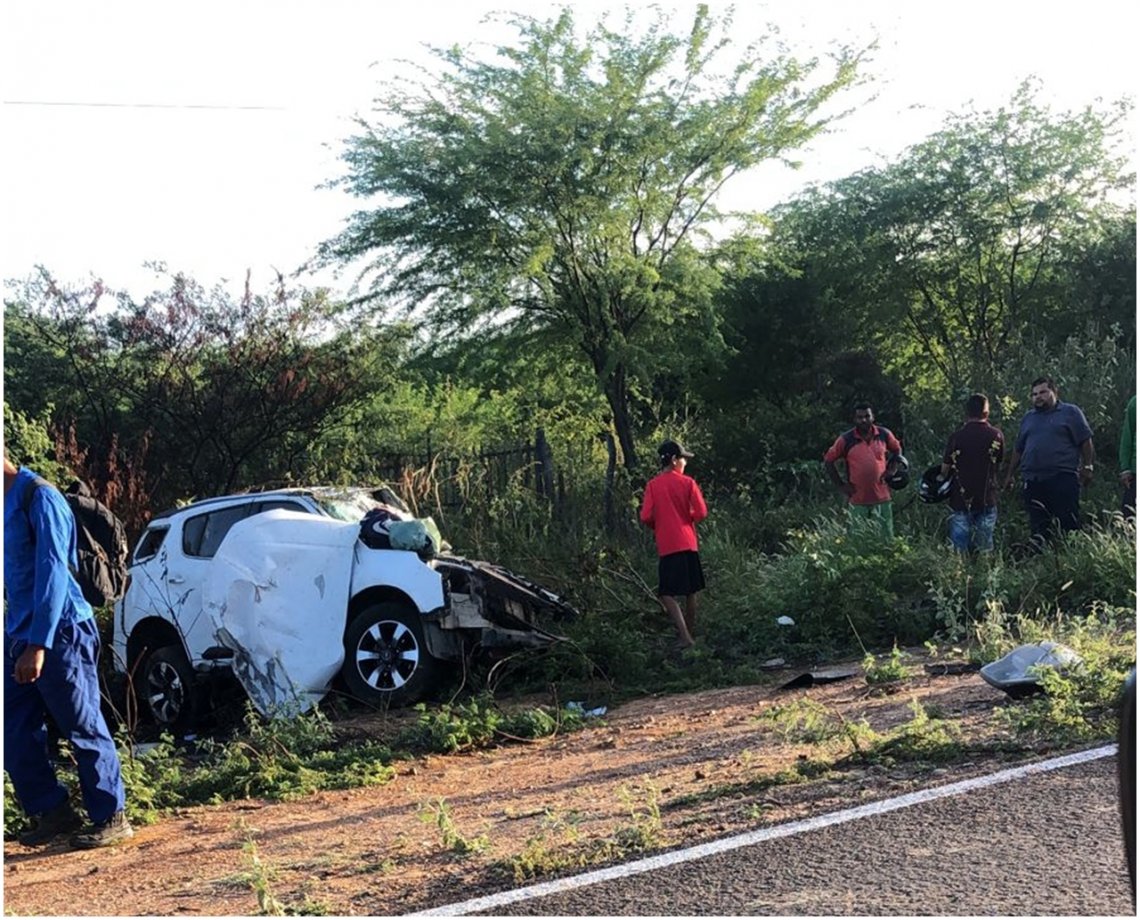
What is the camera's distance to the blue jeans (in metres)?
13.0

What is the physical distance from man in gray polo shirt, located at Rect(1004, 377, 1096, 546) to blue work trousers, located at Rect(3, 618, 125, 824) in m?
8.70

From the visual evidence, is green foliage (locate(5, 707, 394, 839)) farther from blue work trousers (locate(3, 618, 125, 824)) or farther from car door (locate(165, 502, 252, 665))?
car door (locate(165, 502, 252, 665))

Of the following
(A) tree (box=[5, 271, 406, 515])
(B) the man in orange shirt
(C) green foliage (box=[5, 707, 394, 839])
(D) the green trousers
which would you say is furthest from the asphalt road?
(A) tree (box=[5, 271, 406, 515])

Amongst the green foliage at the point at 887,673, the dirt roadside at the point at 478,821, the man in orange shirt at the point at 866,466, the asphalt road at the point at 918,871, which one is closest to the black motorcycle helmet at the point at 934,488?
the man in orange shirt at the point at 866,466

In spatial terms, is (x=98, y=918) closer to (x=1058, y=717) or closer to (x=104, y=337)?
(x=1058, y=717)

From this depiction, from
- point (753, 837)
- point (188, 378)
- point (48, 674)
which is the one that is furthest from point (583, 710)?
point (188, 378)

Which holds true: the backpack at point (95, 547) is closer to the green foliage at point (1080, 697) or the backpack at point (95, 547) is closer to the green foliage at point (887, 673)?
the green foliage at point (887, 673)

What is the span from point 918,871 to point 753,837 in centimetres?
76

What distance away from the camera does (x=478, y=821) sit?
650cm

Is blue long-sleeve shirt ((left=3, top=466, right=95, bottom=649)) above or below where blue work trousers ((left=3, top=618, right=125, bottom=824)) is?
above

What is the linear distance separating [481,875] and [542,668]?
5.74m

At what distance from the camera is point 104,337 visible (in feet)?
61.8

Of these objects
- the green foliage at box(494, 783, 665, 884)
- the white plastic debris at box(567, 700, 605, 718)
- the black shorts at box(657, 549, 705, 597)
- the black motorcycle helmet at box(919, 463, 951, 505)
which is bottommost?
the white plastic debris at box(567, 700, 605, 718)

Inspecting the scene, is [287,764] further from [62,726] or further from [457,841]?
[457,841]
